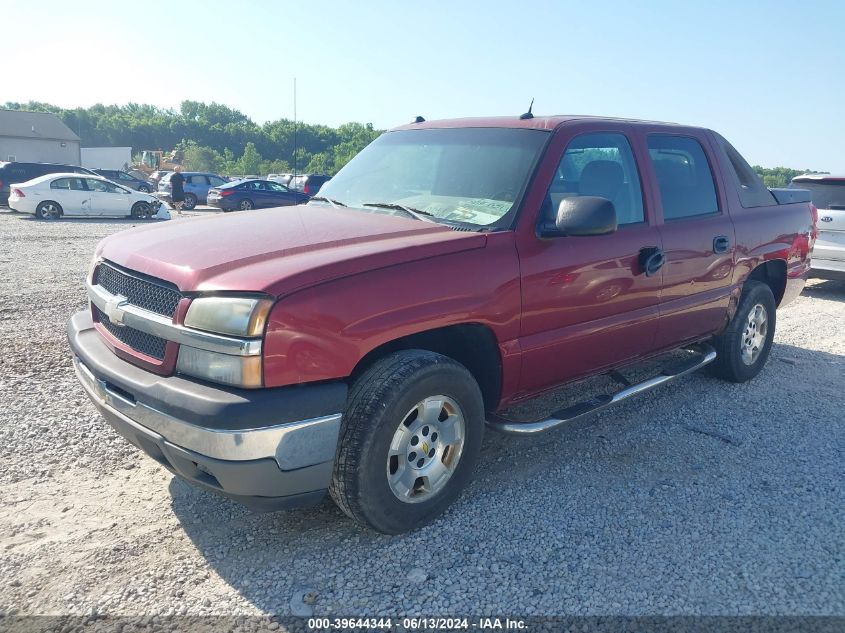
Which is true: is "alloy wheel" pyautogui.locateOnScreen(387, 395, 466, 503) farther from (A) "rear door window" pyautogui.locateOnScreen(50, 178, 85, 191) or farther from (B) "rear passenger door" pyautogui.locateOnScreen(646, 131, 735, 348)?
(A) "rear door window" pyautogui.locateOnScreen(50, 178, 85, 191)

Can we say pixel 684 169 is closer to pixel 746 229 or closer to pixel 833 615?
pixel 746 229

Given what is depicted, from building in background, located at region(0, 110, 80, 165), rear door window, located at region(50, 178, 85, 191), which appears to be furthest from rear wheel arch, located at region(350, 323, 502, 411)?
building in background, located at region(0, 110, 80, 165)

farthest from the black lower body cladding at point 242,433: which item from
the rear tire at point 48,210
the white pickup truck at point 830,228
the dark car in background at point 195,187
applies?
the dark car in background at point 195,187

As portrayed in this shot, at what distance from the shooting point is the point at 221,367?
101 inches

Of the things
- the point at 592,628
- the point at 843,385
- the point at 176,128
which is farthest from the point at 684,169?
the point at 176,128

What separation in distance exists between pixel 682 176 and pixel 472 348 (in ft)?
7.33

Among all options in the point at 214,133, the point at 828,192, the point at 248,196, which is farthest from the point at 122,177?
the point at 214,133

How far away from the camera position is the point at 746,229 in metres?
4.95

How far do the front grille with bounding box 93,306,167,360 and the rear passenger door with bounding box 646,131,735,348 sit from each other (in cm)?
297

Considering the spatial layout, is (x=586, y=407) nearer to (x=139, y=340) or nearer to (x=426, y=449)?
(x=426, y=449)

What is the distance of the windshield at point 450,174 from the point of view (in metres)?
3.54

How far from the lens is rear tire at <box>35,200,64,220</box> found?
61.7 feet

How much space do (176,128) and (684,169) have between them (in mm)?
109396

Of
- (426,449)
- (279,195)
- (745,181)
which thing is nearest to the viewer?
(426,449)
